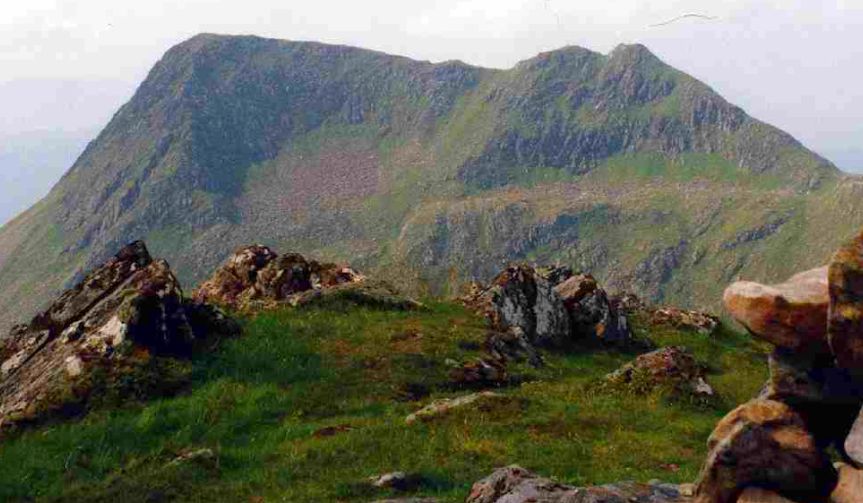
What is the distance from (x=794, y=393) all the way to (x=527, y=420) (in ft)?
42.3

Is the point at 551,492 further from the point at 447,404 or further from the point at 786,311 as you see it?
the point at 447,404

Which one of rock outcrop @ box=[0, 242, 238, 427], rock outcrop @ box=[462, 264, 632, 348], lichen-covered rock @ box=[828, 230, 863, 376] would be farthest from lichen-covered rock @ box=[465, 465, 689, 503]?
rock outcrop @ box=[462, 264, 632, 348]

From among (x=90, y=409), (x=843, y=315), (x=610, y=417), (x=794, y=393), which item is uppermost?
(x=843, y=315)

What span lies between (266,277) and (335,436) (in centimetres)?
2149

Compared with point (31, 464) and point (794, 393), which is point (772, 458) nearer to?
point (794, 393)

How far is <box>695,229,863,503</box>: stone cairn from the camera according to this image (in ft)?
49.1

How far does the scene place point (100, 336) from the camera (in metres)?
31.5

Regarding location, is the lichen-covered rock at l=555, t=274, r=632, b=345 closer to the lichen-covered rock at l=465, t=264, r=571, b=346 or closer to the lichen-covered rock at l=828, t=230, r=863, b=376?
the lichen-covered rock at l=465, t=264, r=571, b=346

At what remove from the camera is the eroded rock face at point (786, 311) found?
51.8 ft

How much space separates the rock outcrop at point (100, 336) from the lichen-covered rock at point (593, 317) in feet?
67.8

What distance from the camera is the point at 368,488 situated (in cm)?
2123

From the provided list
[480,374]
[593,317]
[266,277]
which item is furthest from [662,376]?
[266,277]

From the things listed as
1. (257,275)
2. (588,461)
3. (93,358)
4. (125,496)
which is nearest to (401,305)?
(257,275)

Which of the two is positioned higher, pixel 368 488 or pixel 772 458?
pixel 772 458
